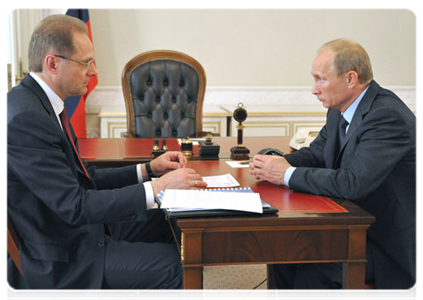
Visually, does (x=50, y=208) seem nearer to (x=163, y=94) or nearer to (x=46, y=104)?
(x=46, y=104)

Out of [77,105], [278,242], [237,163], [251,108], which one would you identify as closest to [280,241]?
[278,242]

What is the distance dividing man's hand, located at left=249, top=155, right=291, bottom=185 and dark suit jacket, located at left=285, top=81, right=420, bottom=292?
8 centimetres

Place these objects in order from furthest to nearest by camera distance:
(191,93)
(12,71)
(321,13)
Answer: (321,13) → (191,93) → (12,71)

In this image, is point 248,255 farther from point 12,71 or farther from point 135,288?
point 12,71

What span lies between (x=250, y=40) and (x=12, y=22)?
233cm

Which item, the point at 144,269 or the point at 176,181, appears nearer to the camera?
the point at 144,269

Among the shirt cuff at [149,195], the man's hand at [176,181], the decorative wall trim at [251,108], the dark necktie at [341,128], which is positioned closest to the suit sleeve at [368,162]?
the dark necktie at [341,128]

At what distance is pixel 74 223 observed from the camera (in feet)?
5.49

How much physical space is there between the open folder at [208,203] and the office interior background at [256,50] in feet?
A: 10.2

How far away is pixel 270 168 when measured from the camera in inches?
85.2

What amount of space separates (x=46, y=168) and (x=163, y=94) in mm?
2604

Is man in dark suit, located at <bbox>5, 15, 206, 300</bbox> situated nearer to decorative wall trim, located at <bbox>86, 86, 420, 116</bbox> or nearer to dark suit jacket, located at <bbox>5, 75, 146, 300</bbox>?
dark suit jacket, located at <bbox>5, 75, 146, 300</bbox>

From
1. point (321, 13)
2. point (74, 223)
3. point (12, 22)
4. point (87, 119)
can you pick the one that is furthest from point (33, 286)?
point (321, 13)

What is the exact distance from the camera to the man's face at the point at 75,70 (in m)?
1.90
